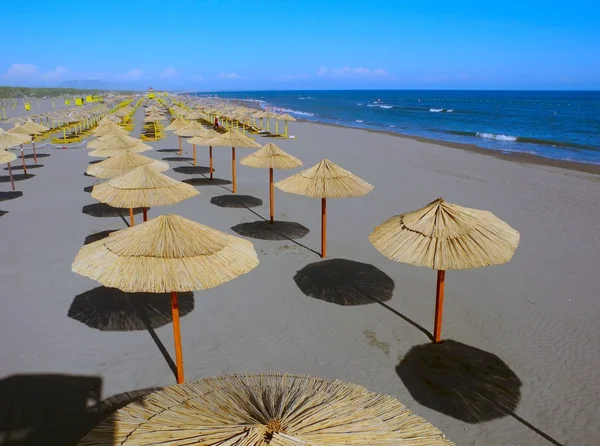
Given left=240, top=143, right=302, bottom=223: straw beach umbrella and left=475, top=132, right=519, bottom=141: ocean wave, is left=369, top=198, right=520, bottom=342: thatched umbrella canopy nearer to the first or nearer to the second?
left=240, top=143, right=302, bottom=223: straw beach umbrella

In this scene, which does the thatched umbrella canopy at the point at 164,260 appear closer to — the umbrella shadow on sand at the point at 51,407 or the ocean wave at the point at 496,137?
the umbrella shadow on sand at the point at 51,407

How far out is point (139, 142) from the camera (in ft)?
47.4

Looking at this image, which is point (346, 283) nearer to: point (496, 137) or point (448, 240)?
point (448, 240)

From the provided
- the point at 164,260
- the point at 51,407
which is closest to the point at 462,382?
the point at 164,260

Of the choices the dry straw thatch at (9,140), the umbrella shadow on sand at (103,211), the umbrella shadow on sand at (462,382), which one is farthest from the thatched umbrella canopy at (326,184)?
the dry straw thatch at (9,140)

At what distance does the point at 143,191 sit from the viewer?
7.97 metres

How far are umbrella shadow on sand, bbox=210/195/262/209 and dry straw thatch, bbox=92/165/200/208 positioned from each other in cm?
507

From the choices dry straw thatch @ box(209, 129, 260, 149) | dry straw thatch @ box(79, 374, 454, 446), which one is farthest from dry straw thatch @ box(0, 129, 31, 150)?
dry straw thatch @ box(79, 374, 454, 446)

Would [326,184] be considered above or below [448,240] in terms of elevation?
above

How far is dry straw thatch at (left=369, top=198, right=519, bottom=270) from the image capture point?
17.6 ft

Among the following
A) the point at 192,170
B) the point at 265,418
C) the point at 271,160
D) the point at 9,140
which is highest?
the point at 9,140

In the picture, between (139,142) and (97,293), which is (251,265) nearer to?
(97,293)

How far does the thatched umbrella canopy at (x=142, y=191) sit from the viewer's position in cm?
789

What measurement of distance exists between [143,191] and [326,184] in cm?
364
